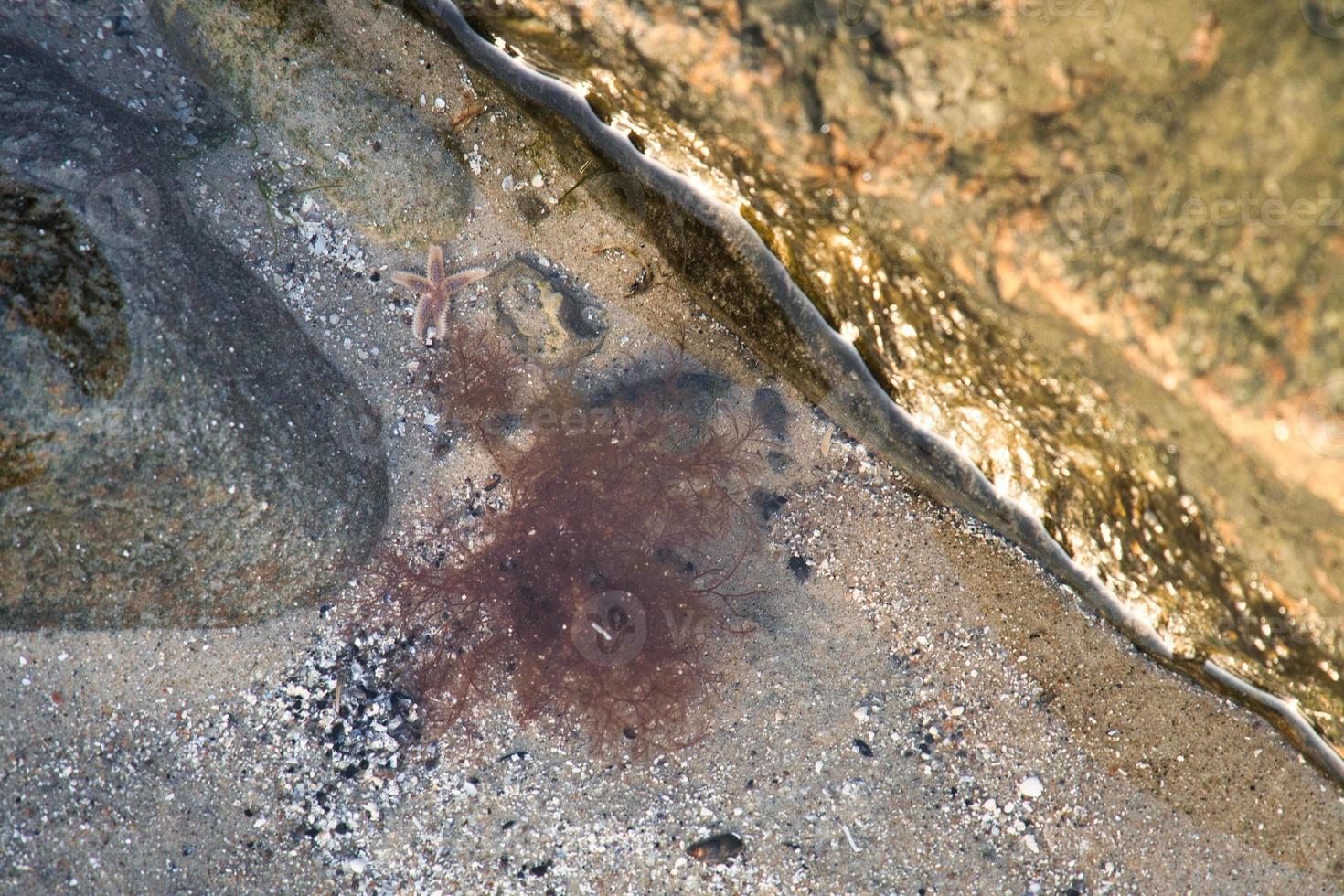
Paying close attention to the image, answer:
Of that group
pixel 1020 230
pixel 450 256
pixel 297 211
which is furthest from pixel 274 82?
pixel 1020 230

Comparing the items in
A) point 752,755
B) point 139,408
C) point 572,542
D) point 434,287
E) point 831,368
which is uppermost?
point 831,368

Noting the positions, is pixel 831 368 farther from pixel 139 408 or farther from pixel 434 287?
pixel 139 408

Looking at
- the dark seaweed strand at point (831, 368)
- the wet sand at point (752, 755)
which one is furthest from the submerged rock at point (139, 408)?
the dark seaweed strand at point (831, 368)

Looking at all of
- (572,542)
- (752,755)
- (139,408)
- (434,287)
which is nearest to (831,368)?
(572,542)

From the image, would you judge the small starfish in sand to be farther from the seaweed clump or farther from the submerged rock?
the submerged rock

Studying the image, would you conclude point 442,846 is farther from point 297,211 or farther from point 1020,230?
point 1020,230

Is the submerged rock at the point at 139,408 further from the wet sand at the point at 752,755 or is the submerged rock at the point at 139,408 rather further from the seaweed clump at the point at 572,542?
the seaweed clump at the point at 572,542
